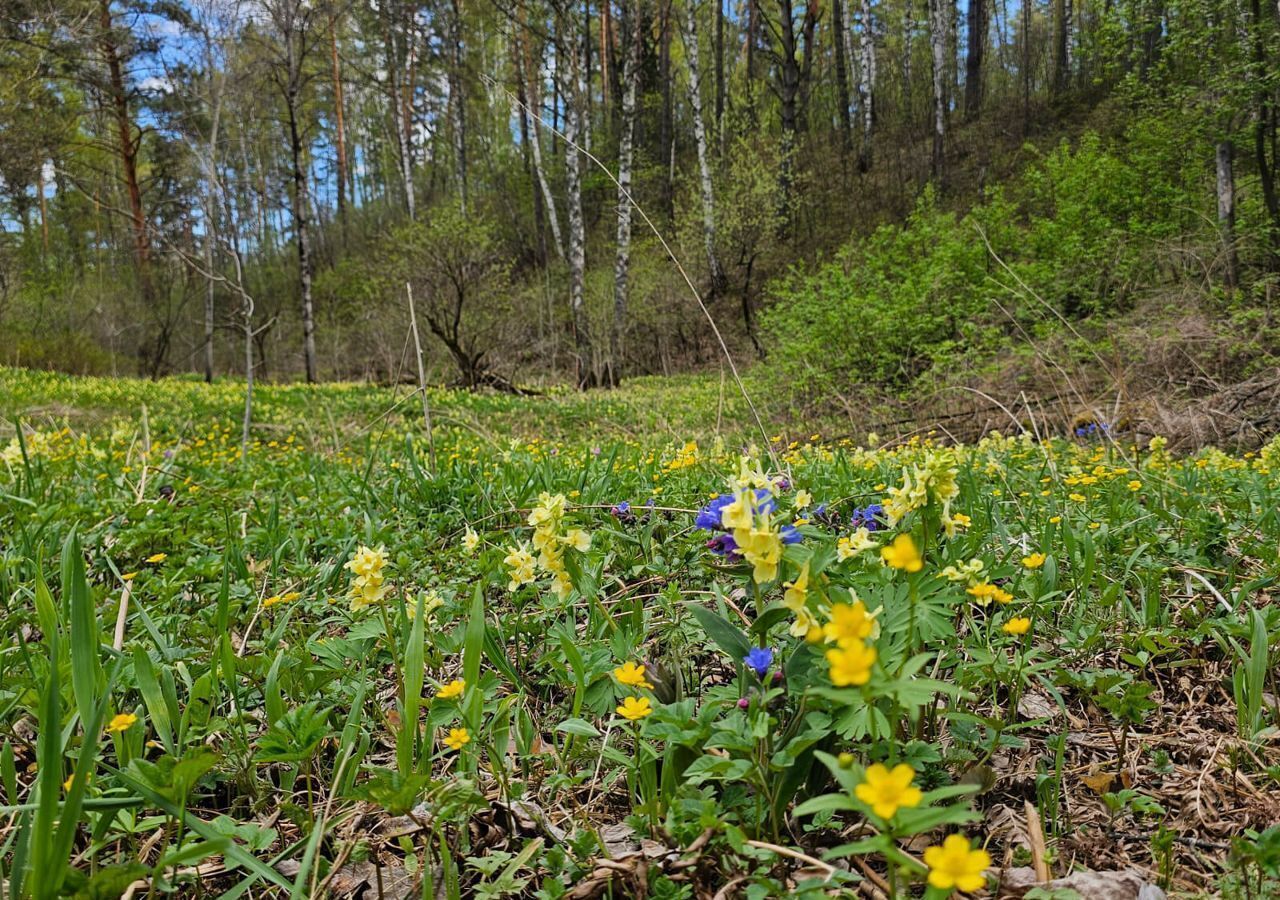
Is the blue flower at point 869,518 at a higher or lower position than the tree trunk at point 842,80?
lower

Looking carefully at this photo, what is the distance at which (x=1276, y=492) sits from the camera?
6.81ft

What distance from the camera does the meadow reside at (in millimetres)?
803

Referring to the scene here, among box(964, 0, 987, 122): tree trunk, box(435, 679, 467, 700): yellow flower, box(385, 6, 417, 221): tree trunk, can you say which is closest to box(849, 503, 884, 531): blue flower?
box(435, 679, 467, 700): yellow flower

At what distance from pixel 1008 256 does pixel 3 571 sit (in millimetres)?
10103

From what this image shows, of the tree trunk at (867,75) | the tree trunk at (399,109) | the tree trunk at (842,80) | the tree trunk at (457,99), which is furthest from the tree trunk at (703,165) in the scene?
the tree trunk at (399,109)

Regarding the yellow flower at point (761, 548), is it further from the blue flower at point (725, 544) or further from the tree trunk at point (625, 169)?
the tree trunk at point (625, 169)

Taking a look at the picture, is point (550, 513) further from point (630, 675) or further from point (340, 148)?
point (340, 148)

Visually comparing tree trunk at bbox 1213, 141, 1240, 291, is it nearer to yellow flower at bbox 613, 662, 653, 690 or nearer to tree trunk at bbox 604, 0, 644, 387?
tree trunk at bbox 604, 0, 644, 387

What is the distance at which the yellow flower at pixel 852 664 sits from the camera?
546 millimetres

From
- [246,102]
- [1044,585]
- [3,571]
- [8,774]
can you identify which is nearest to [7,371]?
[246,102]

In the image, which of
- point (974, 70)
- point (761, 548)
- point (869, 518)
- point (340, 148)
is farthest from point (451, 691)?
point (340, 148)

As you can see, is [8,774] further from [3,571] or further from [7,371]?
[7,371]

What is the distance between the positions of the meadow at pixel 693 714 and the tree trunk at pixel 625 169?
10376mm

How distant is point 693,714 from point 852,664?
0.43m
